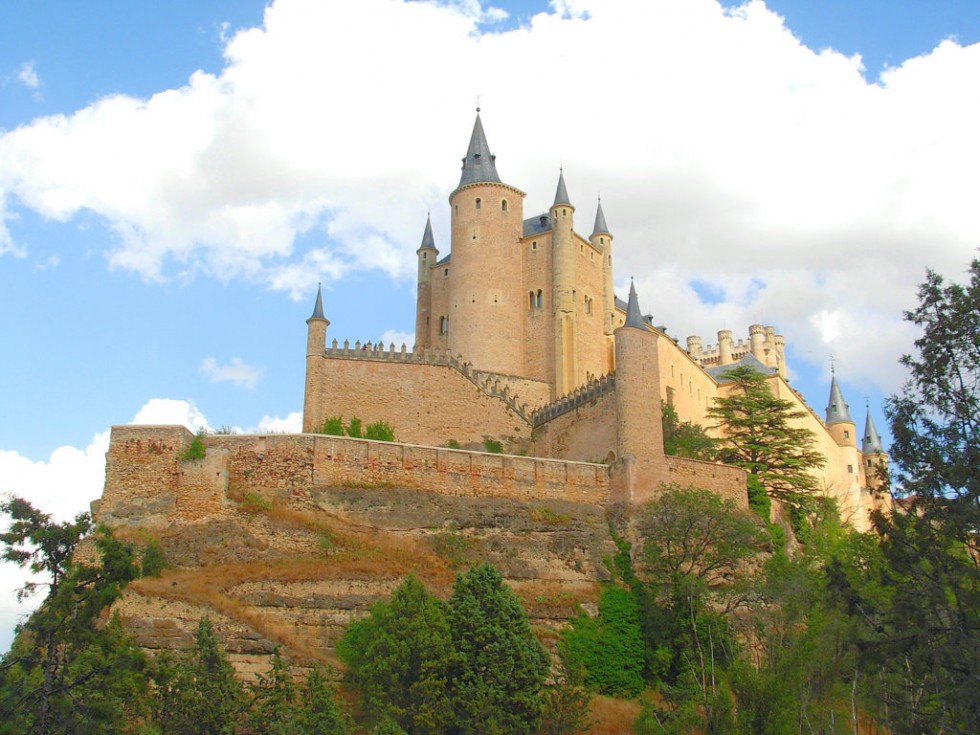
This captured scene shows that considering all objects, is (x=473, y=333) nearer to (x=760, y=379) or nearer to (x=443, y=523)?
A: (x=760, y=379)

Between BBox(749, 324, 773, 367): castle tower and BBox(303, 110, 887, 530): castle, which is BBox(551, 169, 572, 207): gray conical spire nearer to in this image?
BBox(303, 110, 887, 530): castle

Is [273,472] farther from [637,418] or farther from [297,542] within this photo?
[637,418]

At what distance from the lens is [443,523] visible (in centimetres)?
4434

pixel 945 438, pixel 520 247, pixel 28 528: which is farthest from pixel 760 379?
pixel 28 528

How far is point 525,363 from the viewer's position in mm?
65812

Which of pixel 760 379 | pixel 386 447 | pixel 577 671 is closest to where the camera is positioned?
pixel 577 671

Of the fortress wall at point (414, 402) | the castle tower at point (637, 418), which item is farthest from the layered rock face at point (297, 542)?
the fortress wall at point (414, 402)

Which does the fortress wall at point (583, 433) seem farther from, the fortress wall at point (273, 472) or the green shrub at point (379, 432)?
the green shrub at point (379, 432)

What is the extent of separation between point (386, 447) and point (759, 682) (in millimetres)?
18133

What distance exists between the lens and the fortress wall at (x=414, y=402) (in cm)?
5884

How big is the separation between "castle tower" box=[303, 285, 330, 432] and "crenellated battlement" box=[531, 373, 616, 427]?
11.5 metres

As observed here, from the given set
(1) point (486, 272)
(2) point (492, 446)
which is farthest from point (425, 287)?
(2) point (492, 446)

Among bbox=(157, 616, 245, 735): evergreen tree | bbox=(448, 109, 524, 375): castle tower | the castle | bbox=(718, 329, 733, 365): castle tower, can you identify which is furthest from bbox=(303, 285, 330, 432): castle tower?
bbox=(718, 329, 733, 365): castle tower

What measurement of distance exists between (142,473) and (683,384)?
37305 mm
